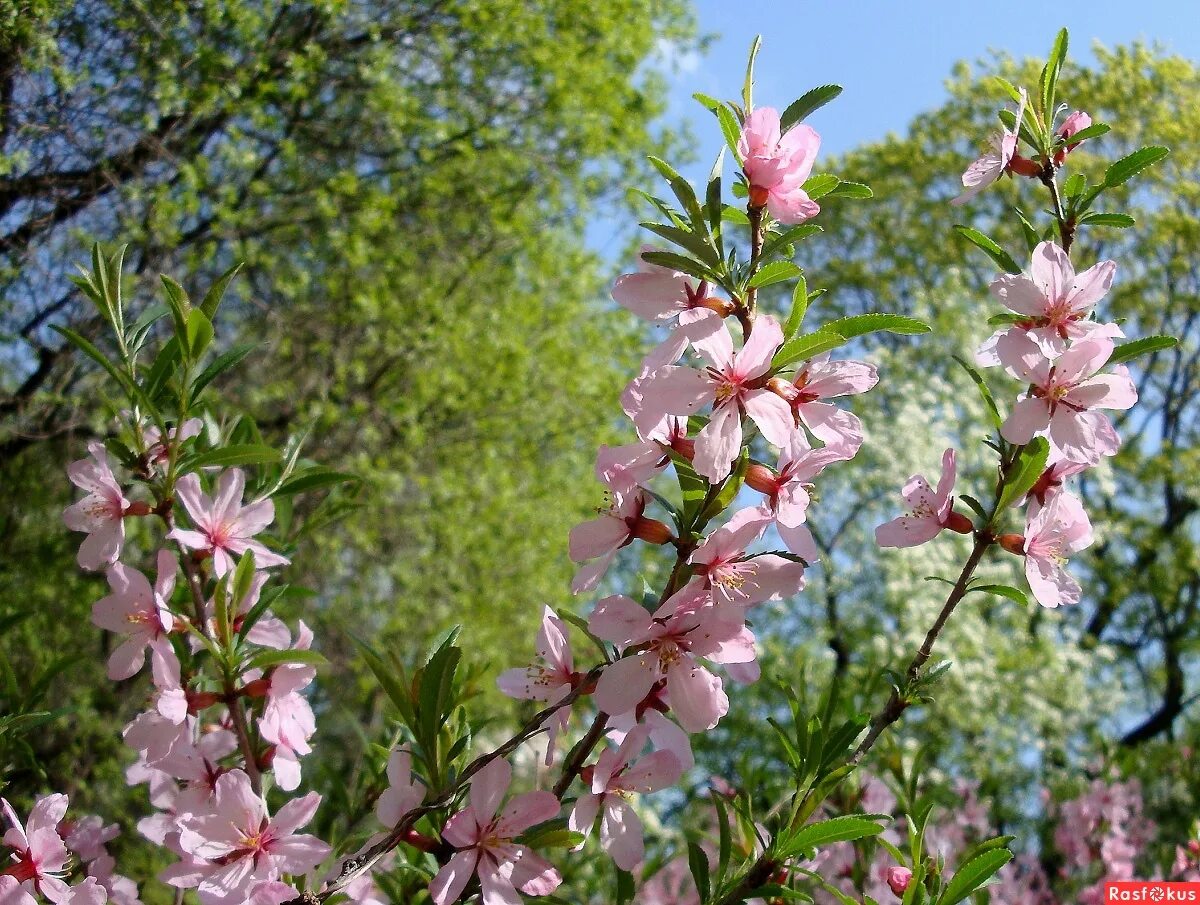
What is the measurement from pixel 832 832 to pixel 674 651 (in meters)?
0.35

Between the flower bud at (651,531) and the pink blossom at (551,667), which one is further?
the pink blossom at (551,667)

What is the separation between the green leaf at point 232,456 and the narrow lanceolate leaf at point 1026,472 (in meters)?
1.00

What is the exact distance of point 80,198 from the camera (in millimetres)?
4855

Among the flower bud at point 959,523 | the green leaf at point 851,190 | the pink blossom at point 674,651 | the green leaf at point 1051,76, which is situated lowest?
the pink blossom at point 674,651

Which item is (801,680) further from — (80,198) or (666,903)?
(80,198)

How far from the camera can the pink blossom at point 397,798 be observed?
1.21m

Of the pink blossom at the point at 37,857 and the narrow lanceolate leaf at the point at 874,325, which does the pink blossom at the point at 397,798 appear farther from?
the narrow lanceolate leaf at the point at 874,325

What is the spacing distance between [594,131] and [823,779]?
263 inches

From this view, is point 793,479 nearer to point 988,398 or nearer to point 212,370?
point 988,398

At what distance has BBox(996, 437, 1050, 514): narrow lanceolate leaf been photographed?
132 centimetres

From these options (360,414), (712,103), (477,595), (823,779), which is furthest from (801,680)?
(477,595)

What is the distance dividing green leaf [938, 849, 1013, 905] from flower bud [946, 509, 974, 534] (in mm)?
435

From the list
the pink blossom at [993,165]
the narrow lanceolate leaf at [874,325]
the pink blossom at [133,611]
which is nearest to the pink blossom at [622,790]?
the narrow lanceolate leaf at [874,325]

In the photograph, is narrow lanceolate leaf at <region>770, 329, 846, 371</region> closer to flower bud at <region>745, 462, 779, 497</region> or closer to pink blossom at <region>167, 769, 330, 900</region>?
flower bud at <region>745, 462, 779, 497</region>
